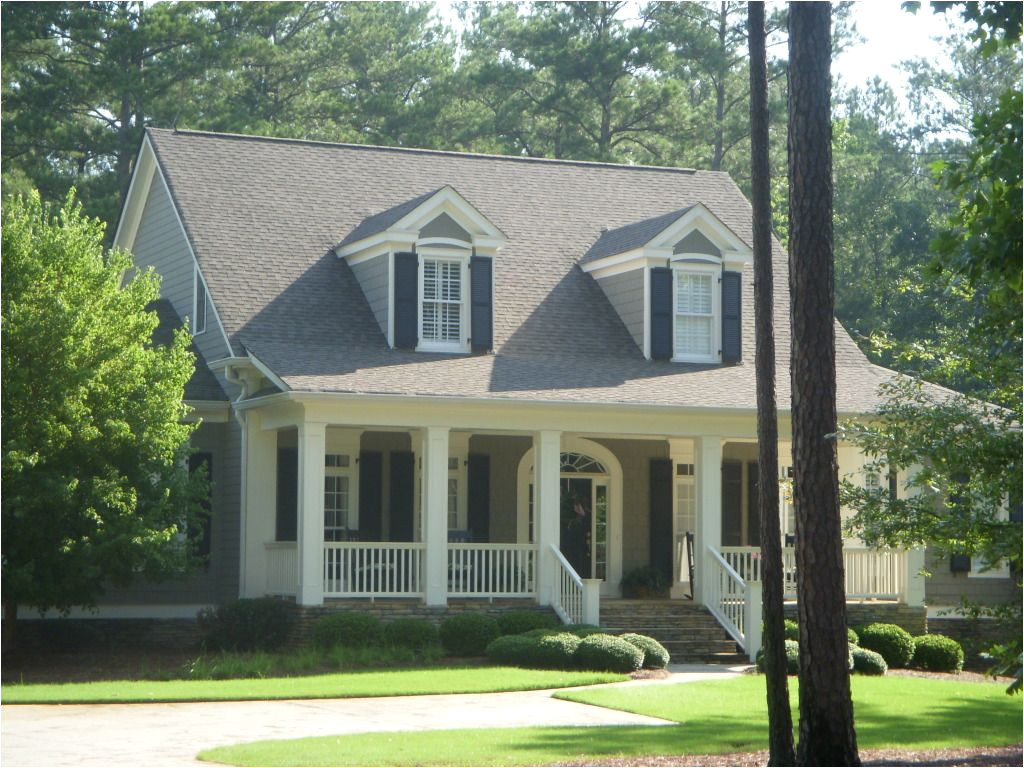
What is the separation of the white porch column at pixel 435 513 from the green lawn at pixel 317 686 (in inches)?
99.8

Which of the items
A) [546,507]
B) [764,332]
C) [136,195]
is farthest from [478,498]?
[764,332]

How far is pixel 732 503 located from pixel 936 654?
18.0 ft

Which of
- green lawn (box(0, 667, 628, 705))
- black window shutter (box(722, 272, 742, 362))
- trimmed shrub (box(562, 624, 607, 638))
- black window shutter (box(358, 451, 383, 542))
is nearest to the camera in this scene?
green lawn (box(0, 667, 628, 705))

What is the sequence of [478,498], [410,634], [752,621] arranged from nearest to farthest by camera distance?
[410,634]
[752,621]
[478,498]

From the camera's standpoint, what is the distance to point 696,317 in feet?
86.4

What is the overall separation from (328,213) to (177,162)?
276 centimetres

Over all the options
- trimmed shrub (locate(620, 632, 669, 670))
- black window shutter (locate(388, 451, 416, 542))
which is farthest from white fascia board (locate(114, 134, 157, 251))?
trimmed shrub (locate(620, 632, 669, 670))

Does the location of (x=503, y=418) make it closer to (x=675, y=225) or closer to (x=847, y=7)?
(x=675, y=225)

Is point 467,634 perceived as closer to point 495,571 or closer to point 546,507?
point 495,571

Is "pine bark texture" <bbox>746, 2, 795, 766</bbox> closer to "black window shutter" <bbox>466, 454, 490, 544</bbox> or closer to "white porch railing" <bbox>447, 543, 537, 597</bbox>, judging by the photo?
"white porch railing" <bbox>447, 543, 537, 597</bbox>

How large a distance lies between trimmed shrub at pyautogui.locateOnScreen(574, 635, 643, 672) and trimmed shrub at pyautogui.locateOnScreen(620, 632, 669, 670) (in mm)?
467

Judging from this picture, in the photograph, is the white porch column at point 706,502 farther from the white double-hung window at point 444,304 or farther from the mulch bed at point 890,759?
the mulch bed at point 890,759

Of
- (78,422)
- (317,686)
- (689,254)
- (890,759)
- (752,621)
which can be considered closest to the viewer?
(890,759)

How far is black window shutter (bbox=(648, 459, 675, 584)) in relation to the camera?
26891mm
